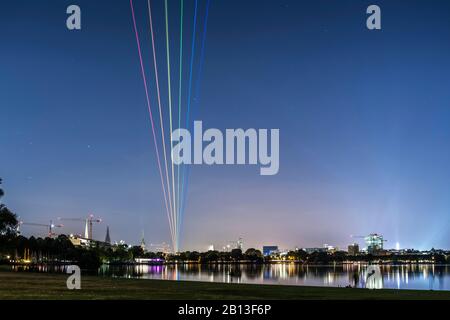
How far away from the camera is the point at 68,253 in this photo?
186m

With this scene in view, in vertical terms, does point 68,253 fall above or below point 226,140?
below

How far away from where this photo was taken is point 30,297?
21.2 meters

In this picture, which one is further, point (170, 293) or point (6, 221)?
point (6, 221)

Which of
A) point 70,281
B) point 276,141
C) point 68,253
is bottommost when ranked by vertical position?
point 68,253

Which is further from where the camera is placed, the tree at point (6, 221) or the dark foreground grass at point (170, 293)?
the tree at point (6, 221)

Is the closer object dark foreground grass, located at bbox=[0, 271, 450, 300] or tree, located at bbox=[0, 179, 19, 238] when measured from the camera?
dark foreground grass, located at bbox=[0, 271, 450, 300]
